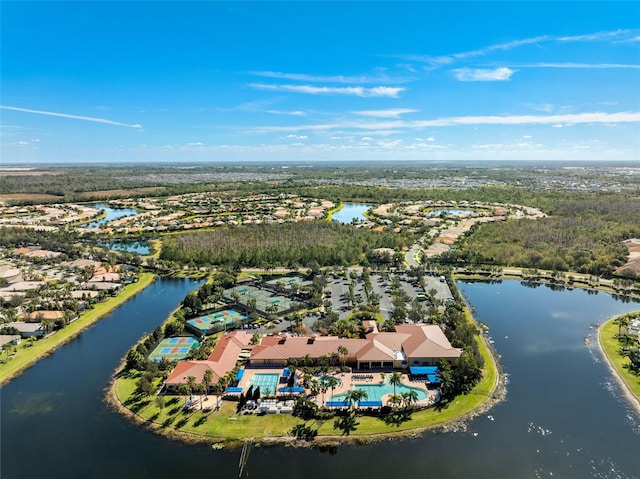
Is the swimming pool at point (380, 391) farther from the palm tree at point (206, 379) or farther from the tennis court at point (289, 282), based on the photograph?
the tennis court at point (289, 282)

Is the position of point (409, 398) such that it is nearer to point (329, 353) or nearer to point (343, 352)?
point (343, 352)

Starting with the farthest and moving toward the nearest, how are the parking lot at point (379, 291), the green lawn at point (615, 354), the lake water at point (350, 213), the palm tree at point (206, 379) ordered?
the lake water at point (350, 213) < the parking lot at point (379, 291) < the green lawn at point (615, 354) < the palm tree at point (206, 379)

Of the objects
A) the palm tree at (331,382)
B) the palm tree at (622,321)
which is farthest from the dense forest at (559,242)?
the palm tree at (331,382)

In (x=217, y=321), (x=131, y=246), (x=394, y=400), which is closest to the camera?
(x=394, y=400)

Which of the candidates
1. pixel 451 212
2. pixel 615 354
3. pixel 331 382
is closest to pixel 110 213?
pixel 451 212

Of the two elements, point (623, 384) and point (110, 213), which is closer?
point (623, 384)
